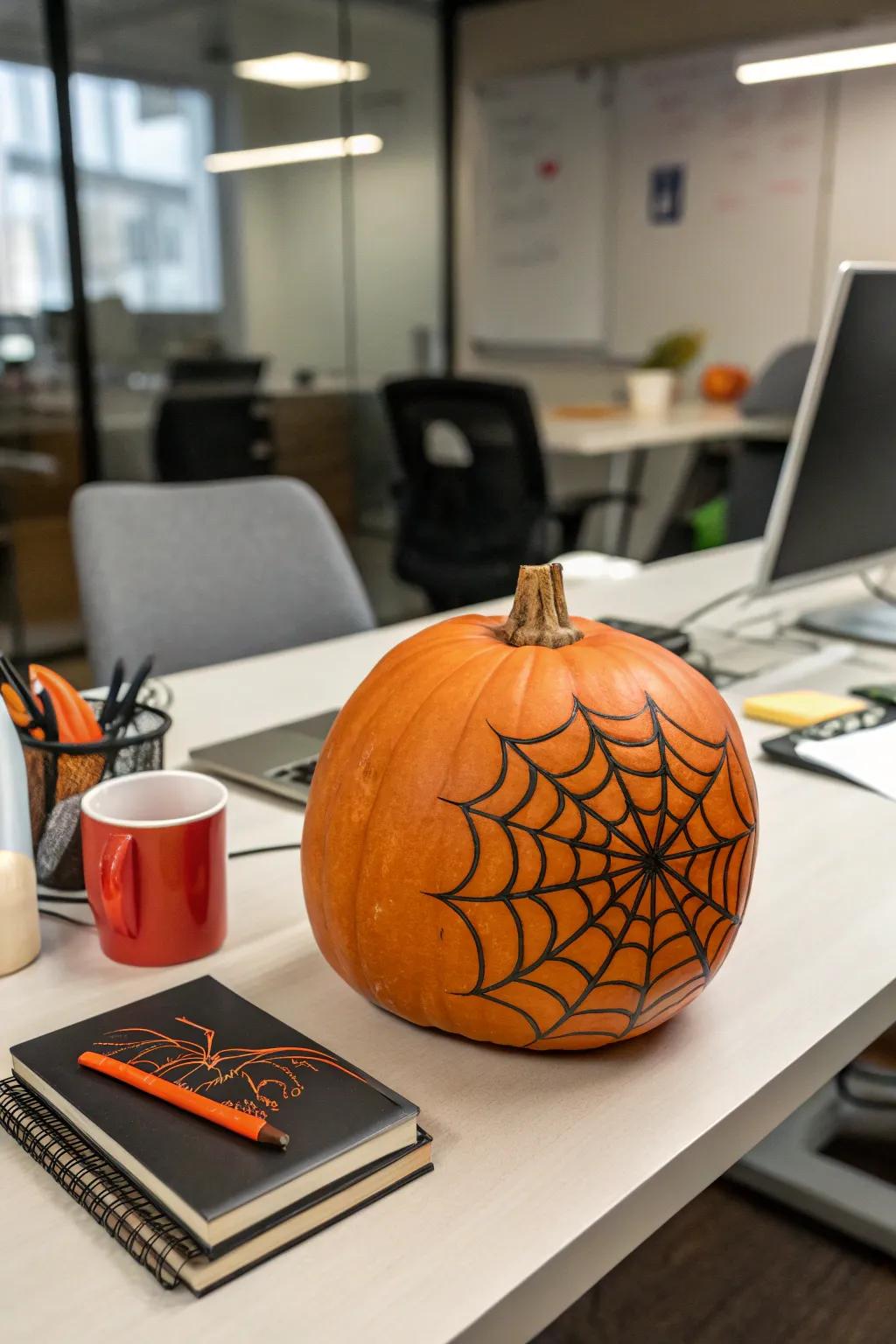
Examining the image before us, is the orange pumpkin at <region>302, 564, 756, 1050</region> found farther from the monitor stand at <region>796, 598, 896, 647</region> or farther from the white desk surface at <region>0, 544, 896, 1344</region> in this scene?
the monitor stand at <region>796, 598, 896, 647</region>

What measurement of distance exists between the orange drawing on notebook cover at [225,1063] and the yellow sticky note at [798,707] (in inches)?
26.8

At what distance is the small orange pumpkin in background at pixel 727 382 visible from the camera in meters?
4.23

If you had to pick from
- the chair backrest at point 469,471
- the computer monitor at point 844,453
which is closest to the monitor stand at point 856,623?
the computer monitor at point 844,453

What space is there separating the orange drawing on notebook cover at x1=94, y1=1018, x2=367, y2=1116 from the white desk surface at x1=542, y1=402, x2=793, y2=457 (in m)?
2.89

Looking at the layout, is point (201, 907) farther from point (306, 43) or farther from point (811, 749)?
point (306, 43)

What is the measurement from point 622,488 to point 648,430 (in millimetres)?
724

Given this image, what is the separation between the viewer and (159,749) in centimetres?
84

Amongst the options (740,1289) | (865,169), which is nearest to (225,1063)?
(740,1289)

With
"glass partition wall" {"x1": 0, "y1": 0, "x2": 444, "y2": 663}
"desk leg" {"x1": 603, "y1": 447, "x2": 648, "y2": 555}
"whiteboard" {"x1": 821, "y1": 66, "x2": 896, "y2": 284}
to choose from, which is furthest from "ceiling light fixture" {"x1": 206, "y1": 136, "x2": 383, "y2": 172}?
"whiteboard" {"x1": 821, "y1": 66, "x2": 896, "y2": 284}

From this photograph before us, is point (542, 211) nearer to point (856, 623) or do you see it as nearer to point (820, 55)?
point (820, 55)

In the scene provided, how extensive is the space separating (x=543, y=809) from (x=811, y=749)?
541 millimetres

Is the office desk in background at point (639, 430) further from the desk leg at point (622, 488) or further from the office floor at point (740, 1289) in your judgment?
the office floor at point (740, 1289)

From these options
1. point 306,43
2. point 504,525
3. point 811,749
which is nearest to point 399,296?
point 306,43

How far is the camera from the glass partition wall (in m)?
3.60
